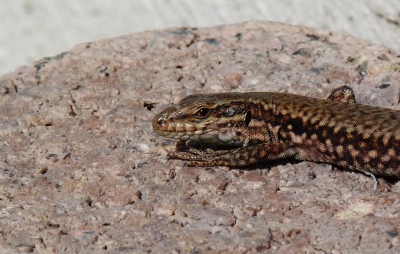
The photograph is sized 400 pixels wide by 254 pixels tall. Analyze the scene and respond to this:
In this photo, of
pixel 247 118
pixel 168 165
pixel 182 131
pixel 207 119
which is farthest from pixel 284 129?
pixel 168 165

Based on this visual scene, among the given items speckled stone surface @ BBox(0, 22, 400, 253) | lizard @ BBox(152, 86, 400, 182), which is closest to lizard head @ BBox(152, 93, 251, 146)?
lizard @ BBox(152, 86, 400, 182)

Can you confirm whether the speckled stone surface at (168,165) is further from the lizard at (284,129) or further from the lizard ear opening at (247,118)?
the lizard ear opening at (247,118)

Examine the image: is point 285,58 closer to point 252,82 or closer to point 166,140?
point 252,82

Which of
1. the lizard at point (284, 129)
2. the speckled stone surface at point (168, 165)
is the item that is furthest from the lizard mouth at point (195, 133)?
the speckled stone surface at point (168, 165)

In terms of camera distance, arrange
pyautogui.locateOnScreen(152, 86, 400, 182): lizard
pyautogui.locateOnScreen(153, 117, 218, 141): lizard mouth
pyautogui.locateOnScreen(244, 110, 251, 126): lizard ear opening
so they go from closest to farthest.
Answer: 1. pyautogui.locateOnScreen(152, 86, 400, 182): lizard
2. pyautogui.locateOnScreen(153, 117, 218, 141): lizard mouth
3. pyautogui.locateOnScreen(244, 110, 251, 126): lizard ear opening

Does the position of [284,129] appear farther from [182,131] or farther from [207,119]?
[182,131]

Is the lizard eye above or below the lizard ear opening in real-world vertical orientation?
above

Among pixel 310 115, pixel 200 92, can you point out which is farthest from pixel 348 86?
pixel 200 92

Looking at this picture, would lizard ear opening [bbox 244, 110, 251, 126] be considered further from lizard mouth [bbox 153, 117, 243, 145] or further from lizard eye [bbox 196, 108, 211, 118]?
lizard eye [bbox 196, 108, 211, 118]
